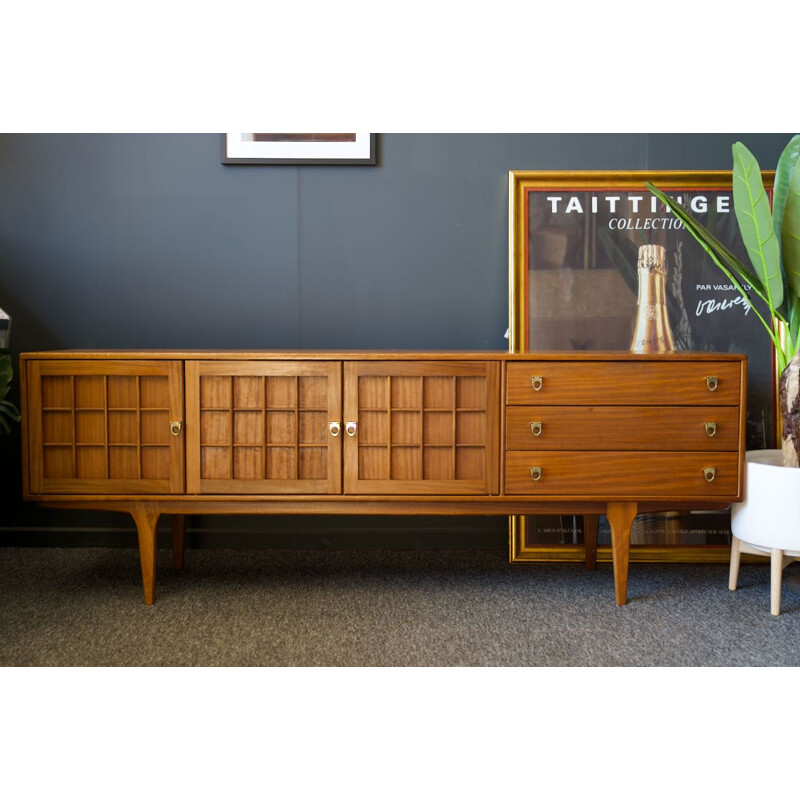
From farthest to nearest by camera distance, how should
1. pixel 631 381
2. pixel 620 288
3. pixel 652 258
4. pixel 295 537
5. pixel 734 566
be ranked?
pixel 295 537 → pixel 620 288 → pixel 652 258 → pixel 734 566 → pixel 631 381

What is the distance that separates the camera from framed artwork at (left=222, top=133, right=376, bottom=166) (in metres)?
2.71

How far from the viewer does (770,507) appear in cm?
217

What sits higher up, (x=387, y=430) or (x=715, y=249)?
(x=715, y=249)

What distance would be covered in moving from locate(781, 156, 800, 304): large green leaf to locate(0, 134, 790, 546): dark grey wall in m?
0.59

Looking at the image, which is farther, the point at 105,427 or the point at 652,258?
the point at 652,258

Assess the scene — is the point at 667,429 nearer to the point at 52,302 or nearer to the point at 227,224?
the point at 227,224

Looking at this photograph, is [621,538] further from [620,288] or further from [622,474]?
[620,288]

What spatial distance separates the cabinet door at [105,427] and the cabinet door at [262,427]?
7cm

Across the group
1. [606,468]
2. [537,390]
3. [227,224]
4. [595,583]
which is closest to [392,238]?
[227,224]

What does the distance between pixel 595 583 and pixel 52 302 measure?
Result: 2.23 meters

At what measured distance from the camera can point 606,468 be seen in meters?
2.18

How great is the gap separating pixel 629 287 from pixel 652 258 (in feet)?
0.58

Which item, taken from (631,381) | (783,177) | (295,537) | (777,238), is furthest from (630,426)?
(295,537)

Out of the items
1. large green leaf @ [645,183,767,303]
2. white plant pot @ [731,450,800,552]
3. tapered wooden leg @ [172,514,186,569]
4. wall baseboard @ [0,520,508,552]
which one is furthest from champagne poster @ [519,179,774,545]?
tapered wooden leg @ [172,514,186,569]
